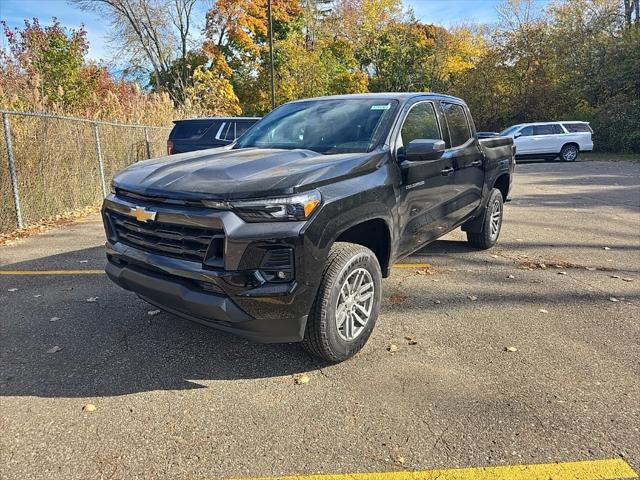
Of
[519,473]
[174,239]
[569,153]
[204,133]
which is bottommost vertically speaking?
[519,473]

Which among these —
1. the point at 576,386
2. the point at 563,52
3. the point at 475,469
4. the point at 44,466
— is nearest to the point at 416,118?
the point at 576,386

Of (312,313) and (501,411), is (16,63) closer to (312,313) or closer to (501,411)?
(312,313)

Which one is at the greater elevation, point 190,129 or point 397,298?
point 190,129

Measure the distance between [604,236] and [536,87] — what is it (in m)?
26.1

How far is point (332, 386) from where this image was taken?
3.04m

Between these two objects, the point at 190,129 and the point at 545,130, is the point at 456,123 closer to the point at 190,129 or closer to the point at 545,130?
the point at 190,129

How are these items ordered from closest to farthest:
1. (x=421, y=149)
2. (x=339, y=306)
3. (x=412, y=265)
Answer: (x=339, y=306)
(x=421, y=149)
(x=412, y=265)

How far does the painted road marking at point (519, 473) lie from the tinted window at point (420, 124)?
2.42 m

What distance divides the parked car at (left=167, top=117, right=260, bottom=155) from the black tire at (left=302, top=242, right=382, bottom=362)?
7.81 m

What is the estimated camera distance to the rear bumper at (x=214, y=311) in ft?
8.97

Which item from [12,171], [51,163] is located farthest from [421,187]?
[51,163]

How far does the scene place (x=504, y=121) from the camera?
31328mm

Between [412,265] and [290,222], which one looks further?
[412,265]

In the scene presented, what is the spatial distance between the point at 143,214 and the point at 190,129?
8166 mm
